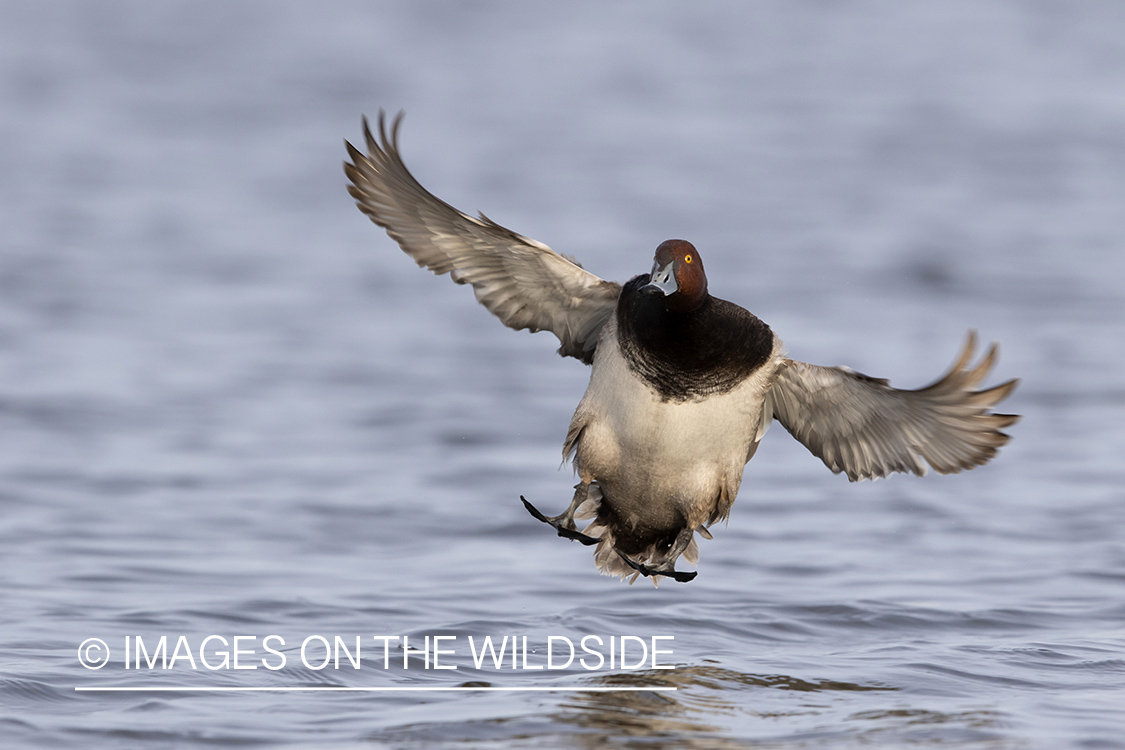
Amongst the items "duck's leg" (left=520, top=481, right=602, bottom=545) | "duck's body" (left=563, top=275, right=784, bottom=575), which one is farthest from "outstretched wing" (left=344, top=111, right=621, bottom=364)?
"duck's leg" (left=520, top=481, right=602, bottom=545)

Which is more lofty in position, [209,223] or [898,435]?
[209,223]

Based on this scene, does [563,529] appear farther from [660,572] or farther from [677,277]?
[677,277]

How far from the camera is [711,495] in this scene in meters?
6.69

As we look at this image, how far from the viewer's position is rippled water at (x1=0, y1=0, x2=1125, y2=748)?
6.95m

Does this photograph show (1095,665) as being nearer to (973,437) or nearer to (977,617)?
(977,617)

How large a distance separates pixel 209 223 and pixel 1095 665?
15.0 metres

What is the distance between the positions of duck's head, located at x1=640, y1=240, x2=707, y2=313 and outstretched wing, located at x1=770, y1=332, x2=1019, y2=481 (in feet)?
2.14

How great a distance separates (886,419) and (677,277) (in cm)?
127

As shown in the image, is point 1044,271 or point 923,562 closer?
point 923,562

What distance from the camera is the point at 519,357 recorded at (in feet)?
50.9

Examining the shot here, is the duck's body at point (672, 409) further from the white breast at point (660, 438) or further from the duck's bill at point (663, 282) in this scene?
the duck's bill at point (663, 282)

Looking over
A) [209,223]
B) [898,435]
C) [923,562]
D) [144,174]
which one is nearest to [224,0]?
[144,174]

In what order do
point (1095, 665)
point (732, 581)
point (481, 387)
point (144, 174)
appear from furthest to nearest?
1. point (144, 174)
2. point (481, 387)
3. point (732, 581)
4. point (1095, 665)

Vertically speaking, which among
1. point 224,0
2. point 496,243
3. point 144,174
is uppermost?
point 224,0
